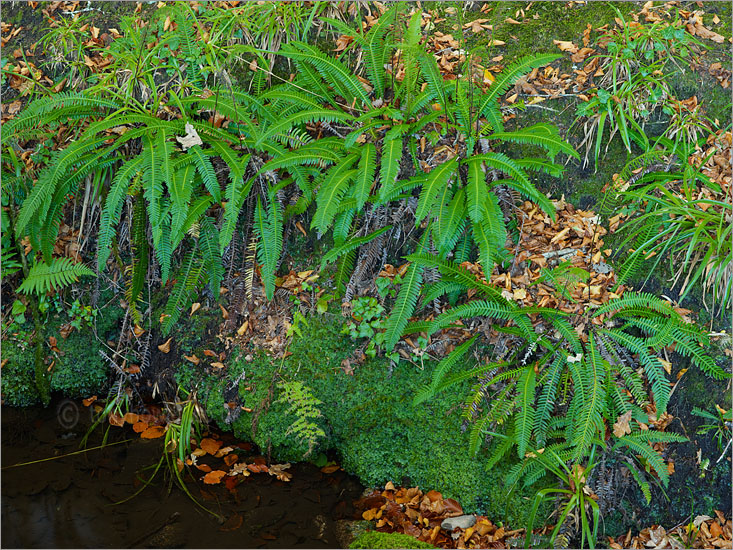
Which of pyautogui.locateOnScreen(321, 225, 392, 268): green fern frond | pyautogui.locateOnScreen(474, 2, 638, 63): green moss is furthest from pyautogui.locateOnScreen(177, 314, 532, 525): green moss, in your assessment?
pyautogui.locateOnScreen(474, 2, 638, 63): green moss

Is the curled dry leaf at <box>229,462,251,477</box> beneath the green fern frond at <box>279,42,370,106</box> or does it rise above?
beneath

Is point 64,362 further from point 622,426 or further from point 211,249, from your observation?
point 622,426

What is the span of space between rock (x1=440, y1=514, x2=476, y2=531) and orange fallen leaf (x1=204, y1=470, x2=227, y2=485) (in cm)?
152

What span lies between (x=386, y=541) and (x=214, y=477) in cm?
126

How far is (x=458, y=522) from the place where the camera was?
11.1 ft

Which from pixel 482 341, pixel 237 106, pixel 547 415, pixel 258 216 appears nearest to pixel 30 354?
pixel 258 216

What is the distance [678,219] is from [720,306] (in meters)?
0.60

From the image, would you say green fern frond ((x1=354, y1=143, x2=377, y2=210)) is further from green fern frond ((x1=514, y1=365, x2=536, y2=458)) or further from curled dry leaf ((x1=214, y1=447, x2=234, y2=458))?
curled dry leaf ((x1=214, y1=447, x2=234, y2=458))

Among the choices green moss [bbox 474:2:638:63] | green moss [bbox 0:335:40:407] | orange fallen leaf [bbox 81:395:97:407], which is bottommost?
orange fallen leaf [bbox 81:395:97:407]

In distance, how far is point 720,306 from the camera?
11.1 ft

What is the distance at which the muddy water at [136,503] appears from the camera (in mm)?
3285

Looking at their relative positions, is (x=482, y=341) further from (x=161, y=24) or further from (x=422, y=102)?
(x=161, y=24)

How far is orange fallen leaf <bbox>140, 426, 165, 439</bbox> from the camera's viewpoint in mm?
3949

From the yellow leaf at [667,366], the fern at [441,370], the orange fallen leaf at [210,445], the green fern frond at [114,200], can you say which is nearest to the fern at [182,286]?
the green fern frond at [114,200]
